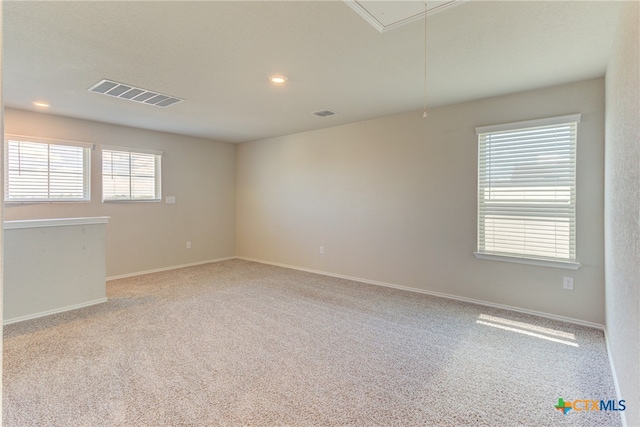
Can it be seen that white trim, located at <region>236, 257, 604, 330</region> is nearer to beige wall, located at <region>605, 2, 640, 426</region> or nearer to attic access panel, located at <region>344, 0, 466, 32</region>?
beige wall, located at <region>605, 2, 640, 426</region>

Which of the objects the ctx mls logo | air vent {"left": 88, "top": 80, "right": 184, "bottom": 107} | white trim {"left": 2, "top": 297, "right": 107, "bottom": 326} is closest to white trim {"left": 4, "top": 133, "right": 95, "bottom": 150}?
air vent {"left": 88, "top": 80, "right": 184, "bottom": 107}

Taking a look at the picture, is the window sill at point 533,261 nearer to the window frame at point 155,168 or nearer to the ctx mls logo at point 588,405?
the ctx mls logo at point 588,405

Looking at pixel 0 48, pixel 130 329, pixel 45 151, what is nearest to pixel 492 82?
pixel 0 48

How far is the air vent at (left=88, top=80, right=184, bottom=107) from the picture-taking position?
3314 mm

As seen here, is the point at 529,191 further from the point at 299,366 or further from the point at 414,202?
the point at 299,366

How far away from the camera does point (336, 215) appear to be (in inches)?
207

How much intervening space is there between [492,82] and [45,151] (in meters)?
5.58

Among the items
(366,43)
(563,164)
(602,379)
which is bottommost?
(602,379)

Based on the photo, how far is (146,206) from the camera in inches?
215

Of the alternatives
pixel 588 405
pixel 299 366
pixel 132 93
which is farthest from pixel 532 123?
pixel 132 93

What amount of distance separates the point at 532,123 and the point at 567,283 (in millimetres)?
1689

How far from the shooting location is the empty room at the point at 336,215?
2049 mm

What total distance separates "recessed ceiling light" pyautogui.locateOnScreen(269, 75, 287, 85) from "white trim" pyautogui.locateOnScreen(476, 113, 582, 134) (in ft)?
7.55

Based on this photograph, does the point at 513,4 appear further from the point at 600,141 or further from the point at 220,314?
the point at 220,314
